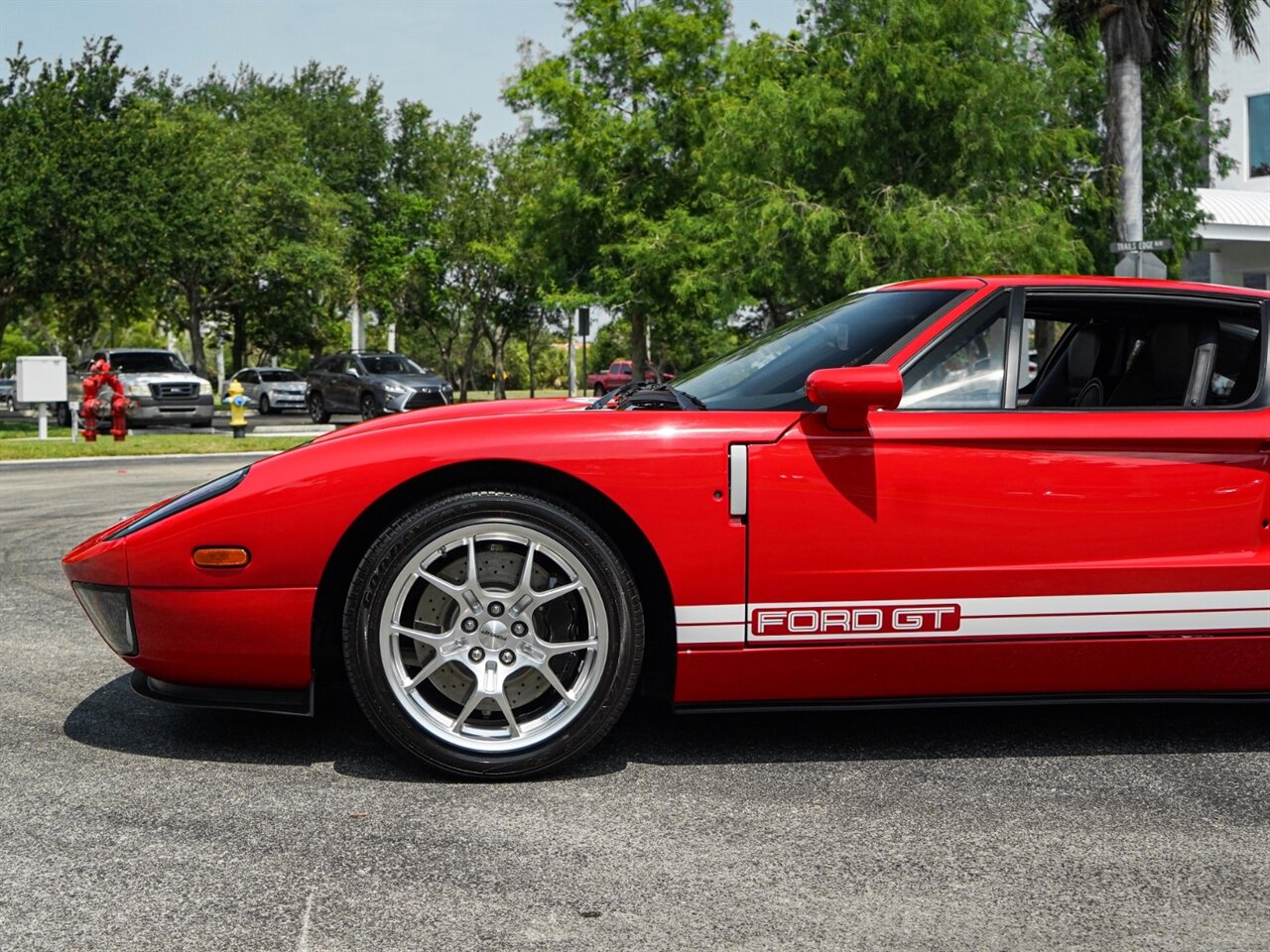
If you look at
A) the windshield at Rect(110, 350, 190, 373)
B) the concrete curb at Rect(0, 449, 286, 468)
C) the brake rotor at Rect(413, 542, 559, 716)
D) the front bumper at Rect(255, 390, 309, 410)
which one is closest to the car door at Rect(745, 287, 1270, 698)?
the brake rotor at Rect(413, 542, 559, 716)

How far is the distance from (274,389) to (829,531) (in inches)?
1532

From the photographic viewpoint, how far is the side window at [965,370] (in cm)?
379

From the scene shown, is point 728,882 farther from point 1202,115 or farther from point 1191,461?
point 1202,115

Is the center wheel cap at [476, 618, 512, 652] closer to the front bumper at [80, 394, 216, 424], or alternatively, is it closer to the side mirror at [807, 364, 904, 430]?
the side mirror at [807, 364, 904, 430]

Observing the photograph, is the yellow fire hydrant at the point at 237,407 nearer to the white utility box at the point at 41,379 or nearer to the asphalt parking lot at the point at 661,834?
the white utility box at the point at 41,379

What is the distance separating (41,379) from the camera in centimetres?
2153

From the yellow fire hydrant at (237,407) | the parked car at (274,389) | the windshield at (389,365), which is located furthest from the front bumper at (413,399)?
the parked car at (274,389)

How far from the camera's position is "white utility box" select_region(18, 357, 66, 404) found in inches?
845

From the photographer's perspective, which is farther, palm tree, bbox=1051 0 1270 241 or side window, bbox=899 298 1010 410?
palm tree, bbox=1051 0 1270 241

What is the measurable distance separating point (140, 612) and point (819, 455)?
1.79m

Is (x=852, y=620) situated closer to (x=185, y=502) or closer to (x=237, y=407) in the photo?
(x=185, y=502)

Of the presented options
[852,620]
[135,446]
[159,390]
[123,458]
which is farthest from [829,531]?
[159,390]

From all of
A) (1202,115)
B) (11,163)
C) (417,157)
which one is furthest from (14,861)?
(417,157)

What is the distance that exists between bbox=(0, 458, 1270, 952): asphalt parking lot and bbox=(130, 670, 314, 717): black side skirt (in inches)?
7.4
